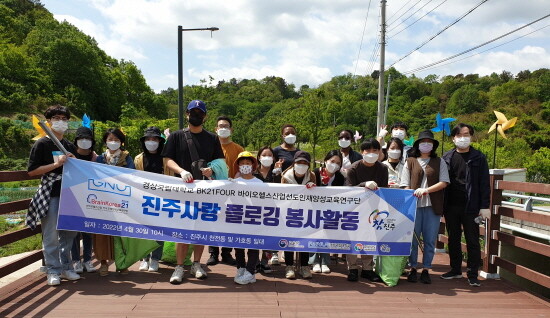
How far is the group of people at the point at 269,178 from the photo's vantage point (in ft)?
14.6

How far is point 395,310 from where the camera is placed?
3.90 metres

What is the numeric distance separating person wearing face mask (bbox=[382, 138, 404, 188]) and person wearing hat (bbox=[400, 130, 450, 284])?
0.84 feet

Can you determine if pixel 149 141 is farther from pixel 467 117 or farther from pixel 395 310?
pixel 467 117

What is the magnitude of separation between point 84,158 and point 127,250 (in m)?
1.20

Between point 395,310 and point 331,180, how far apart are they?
1.70 metres

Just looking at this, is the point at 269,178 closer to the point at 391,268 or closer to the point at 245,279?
the point at 245,279

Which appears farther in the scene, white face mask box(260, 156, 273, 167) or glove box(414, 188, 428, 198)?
white face mask box(260, 156, 273, 167)

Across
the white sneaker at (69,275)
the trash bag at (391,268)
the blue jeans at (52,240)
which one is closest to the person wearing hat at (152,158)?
the white sneaker at (69,275)

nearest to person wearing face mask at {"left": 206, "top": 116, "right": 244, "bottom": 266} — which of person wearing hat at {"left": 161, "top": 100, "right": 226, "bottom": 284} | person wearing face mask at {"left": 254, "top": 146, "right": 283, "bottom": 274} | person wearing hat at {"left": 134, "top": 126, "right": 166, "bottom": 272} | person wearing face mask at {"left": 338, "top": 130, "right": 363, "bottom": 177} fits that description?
person wearing face mask at {"left": 254, "top": 146, "right": 283, "bottom": 274}

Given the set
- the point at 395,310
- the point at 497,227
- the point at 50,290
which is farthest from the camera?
the point at 497,227

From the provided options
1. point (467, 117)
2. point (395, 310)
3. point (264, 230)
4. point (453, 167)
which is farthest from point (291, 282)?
point (467, 117)

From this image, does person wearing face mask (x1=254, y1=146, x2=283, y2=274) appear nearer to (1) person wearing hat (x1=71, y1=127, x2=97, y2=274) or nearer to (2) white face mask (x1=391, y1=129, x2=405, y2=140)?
(2) white face mask (x1=391, y1=129, x2=405, y2=140)

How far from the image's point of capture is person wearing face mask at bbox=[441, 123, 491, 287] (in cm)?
471

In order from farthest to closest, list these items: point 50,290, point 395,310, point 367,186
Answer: point 367,186, point 50,290, point 395,310
